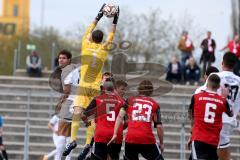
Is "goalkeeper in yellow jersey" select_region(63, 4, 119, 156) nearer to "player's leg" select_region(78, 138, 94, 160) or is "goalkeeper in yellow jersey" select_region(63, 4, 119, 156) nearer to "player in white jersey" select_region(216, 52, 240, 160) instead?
"player's leg" select_region(78, 138, 94, 160)

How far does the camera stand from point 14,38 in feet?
194

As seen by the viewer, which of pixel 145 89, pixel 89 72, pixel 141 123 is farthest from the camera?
pixel 89 72

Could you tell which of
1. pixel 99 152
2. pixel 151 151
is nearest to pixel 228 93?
pixel 151 151

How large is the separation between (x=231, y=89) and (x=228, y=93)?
118 mm

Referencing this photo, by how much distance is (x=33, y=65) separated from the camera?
113 feet

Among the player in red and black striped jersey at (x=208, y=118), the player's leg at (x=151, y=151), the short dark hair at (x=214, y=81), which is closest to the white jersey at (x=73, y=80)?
the player's leg at (x=151, y=151)

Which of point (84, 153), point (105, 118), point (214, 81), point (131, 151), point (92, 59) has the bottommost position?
point (84, 153)

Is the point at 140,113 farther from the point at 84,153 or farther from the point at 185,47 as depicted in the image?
the point at 185,47

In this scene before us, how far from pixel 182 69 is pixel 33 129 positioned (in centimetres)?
683

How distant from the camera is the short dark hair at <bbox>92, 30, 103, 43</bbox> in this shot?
1786 cm

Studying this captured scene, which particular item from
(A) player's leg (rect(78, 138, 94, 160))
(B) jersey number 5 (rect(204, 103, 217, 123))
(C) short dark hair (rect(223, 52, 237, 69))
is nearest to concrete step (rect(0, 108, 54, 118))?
(A) player's leg (rect(78, 138, 94, 160))

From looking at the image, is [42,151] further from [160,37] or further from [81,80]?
[160,37]

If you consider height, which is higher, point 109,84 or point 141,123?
point 109,84

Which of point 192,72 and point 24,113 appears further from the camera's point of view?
point 192,72
